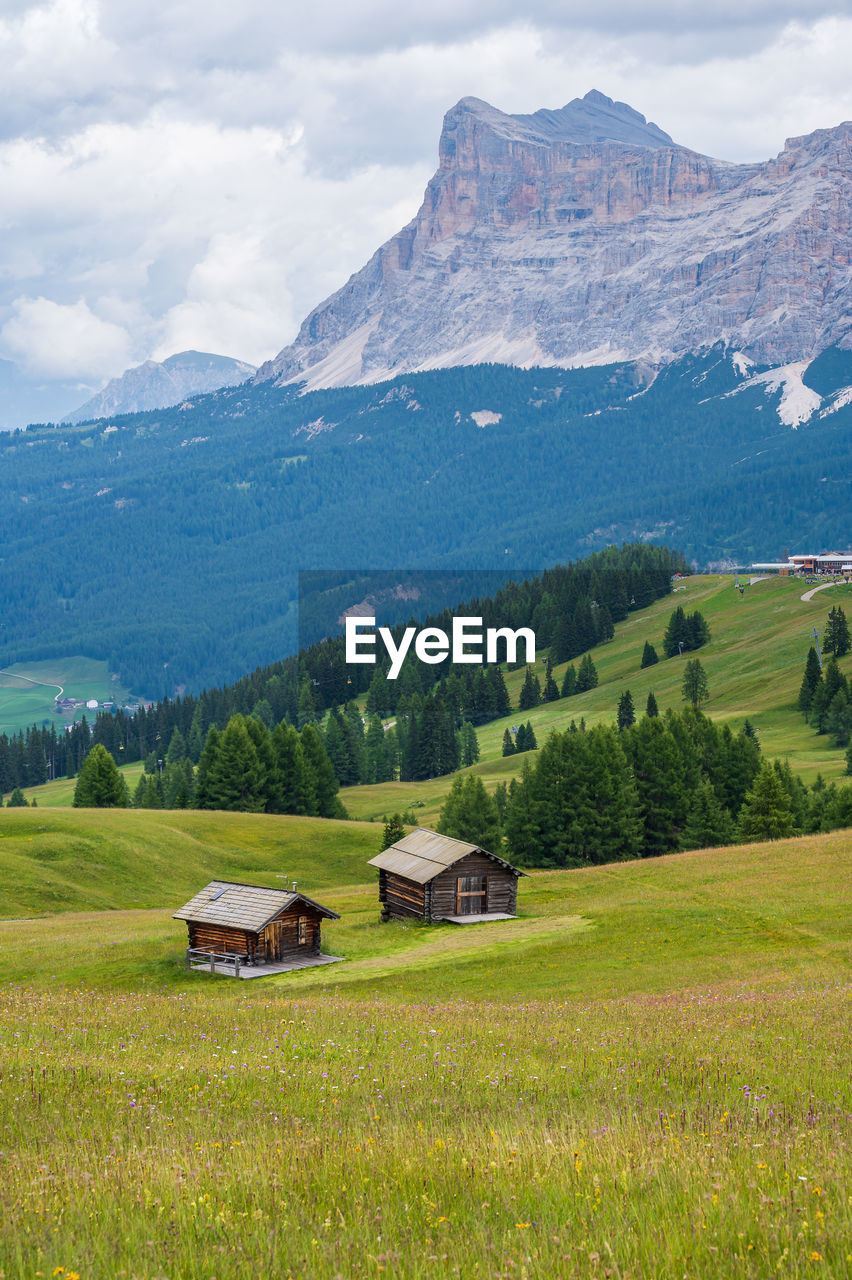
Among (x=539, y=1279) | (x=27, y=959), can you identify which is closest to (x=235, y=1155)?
(x=539, y=1279)

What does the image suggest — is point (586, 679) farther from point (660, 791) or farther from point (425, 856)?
point (425, 856)

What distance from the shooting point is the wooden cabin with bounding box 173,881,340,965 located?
46.5 meters

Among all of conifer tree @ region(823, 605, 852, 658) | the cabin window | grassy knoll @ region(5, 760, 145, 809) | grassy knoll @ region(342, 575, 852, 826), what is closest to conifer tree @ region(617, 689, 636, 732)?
grassy knoll @ region(342, 575, 852, 826)

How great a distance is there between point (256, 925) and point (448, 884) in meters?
13.6

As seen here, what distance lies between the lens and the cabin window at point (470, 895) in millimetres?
56844

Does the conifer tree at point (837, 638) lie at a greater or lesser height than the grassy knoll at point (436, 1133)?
greater

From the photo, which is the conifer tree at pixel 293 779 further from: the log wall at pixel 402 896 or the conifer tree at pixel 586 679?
the conifer tree at pixel 586 679

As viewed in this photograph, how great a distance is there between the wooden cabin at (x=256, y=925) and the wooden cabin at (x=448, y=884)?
8.59m

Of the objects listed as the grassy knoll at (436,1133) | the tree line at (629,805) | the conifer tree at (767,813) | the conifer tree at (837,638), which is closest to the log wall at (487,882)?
the grassy knoll at (436,1133)

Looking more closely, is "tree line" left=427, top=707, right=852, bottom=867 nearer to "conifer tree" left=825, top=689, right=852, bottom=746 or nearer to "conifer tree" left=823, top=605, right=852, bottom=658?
"conifer tree" left=825, top=689, right=852, bottom=746

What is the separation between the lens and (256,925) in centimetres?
4597

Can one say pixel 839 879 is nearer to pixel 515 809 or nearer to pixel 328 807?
pixel 515 809

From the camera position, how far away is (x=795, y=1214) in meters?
8.04

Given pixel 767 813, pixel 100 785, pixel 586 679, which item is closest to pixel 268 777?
pixel 100 785
